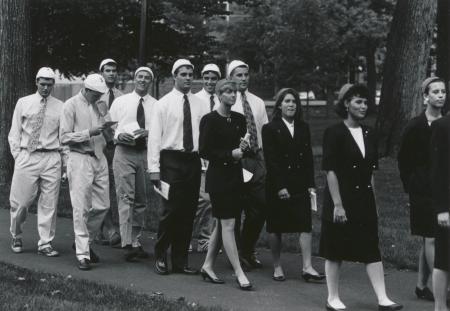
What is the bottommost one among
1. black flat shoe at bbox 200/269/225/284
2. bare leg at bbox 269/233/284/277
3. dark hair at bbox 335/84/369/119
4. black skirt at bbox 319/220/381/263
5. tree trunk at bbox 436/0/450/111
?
black flat shoe at bbox 200/269/225/284

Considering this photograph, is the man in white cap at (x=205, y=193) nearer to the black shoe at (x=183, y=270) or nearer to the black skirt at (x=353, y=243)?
the black shoe at (x=183, y=270)

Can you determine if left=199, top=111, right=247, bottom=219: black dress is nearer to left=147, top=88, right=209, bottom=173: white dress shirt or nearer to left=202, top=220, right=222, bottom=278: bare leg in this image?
left=202, top=220, right=222, bottom=278: bare leg

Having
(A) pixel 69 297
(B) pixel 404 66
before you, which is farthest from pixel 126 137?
(B) pixel 404 66

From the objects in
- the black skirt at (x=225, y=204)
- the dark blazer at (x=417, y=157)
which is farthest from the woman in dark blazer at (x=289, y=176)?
the dark blazer at (x=417, y=157)

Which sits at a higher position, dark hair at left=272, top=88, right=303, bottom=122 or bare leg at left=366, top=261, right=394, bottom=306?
dark hair at left=272, top=88, right=303, bottom=122

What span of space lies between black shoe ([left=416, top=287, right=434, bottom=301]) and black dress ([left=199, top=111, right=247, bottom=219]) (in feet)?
5.92

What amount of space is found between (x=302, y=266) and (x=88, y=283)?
229 centimetres

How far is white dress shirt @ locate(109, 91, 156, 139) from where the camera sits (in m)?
9.85

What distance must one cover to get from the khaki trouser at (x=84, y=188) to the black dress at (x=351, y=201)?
300 cm

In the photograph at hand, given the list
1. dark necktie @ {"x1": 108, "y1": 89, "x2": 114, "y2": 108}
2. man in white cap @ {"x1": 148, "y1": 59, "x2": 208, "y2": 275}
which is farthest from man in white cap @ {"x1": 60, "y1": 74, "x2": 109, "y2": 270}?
dark necktie @ {"x1": 108, "y1": 89, "x2": 114, "y2": 108}

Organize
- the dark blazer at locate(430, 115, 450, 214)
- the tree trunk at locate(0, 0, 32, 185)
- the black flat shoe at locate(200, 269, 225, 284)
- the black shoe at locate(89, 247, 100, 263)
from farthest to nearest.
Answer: the tree trunk at locate(0, 0, 32, 185) → the black shoe at locate(89, 247, 100, 263) → the black flat shoe at locate(200, 269, 225, 284) → the dark blazer at locate(430, 115, 450, 214)

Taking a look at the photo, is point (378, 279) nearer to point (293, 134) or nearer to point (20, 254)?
point (293, 134)

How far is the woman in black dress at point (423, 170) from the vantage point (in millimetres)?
7344

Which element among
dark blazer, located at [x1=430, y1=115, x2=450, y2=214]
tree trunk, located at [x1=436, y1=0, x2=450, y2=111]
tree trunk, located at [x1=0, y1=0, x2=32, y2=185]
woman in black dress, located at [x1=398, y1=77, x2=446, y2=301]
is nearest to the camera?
dark blazer, located at [x1=430, y1=115, x2=450, y2=214]
